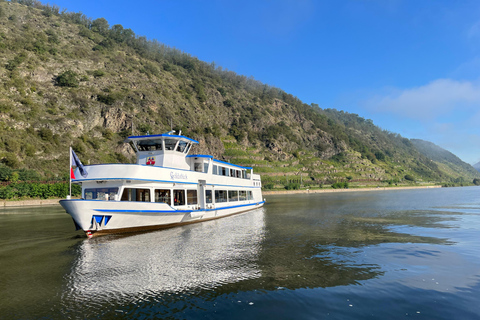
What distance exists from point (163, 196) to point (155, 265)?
10.8 m

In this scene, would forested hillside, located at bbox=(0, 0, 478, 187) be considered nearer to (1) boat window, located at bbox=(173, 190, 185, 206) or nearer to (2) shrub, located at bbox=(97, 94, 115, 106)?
(2) shrub, located at bbox=(97, 94, 115, 106)

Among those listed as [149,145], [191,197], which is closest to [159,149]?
[149,145]

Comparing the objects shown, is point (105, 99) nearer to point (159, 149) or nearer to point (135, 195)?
point (159, 149)

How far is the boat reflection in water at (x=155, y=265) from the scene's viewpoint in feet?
35.2

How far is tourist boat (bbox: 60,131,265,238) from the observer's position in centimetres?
2055

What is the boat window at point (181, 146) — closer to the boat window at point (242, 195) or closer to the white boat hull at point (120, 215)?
the white boat hull at point (120, 215)

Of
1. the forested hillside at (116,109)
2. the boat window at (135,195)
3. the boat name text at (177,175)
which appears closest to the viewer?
the boat window at (135,195)

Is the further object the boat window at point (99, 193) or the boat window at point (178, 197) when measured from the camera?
the boat window at point (178, 197)

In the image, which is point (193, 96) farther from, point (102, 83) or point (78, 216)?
point (78, 216)

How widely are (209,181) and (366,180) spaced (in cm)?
14554

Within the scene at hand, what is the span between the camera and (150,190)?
76.1ft

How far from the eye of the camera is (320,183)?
5482 inches

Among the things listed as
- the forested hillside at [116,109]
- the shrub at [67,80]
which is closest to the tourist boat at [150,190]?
the forested hillside at [116,109]

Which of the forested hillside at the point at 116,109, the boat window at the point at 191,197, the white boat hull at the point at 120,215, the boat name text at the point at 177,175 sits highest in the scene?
the forested hillside at the point at 116,109
